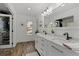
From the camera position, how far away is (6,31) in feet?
16.9

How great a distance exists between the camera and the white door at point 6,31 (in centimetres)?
501

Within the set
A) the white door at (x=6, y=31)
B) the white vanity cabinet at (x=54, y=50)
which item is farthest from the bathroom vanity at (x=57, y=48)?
the white door at (x=6, y=31)

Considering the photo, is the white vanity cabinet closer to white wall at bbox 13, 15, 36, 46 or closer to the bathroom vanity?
the bathroom vanity

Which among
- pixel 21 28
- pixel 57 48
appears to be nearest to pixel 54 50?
pixel 57 48

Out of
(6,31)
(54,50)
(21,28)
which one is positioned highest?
(21,28)

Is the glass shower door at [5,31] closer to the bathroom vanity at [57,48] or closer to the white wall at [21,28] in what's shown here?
the white wall at [21,28]

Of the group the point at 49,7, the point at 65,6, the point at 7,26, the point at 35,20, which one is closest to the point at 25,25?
the point at 35,20

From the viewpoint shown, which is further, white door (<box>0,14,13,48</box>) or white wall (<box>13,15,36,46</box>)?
white wall (<box>13,15,36,46</box>)

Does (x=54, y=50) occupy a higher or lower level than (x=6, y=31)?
lower

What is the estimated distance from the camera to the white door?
16.4ft

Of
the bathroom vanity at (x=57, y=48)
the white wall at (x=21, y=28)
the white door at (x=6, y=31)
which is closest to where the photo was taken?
the bathroom vanity at (x=57, y=48)

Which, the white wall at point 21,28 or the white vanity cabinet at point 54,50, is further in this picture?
the white wall at point 21,28

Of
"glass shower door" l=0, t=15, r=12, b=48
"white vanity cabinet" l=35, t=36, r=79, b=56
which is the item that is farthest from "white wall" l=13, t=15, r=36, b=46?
"white vanity cabinet" l=35, t=36, r=79, b=56

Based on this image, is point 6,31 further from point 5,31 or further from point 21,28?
point 21,28
